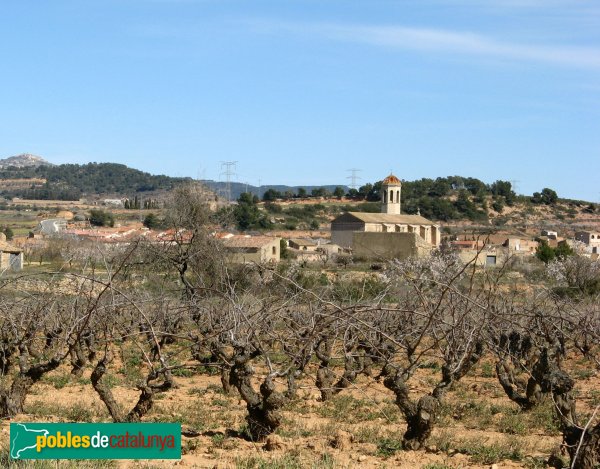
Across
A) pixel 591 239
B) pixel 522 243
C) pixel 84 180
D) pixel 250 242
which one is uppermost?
pixel 84 180

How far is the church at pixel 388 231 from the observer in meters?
53.5

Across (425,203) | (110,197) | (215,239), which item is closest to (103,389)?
(215,239)

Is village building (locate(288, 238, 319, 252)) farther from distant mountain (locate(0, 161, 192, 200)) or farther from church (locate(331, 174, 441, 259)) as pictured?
distant mountain (locate(0, 161, 192, 200))

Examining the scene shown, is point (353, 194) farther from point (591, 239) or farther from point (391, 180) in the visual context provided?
point (591, 239)

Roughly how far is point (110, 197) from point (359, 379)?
13308 centimetres

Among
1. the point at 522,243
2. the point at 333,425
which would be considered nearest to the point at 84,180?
the point at 522,243

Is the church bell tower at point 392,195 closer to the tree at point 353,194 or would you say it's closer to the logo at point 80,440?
the tree at point 353,194

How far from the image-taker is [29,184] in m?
154

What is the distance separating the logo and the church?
4191 centimetres

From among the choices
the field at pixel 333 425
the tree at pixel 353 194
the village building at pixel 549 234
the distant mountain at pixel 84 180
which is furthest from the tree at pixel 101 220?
the field at pixel 333 425

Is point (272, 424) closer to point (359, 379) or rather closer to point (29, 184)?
point (359, 379)

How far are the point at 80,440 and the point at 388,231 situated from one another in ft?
198

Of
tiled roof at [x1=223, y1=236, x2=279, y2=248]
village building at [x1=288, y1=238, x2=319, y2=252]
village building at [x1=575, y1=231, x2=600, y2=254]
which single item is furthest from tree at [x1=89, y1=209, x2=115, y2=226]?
village building at [x1=575, y1=231, x2=600, y2=254]

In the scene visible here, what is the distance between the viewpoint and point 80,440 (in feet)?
21.0
